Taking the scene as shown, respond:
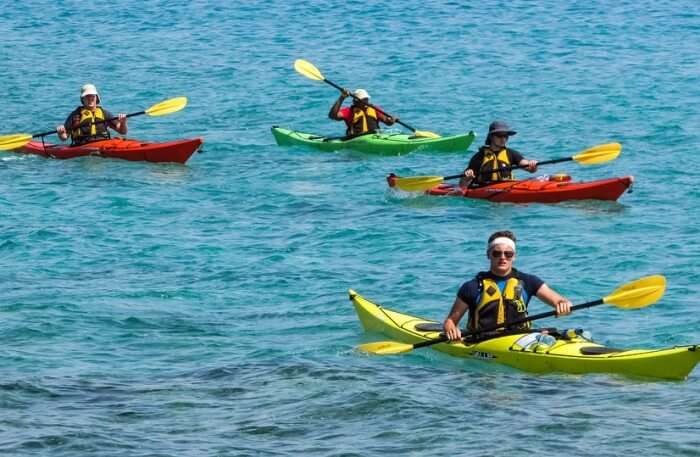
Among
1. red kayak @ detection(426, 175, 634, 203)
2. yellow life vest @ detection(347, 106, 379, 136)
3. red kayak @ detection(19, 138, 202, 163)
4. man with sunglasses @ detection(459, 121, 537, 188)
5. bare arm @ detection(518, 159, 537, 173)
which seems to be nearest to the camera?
bare arm @ detection(518, 159, 537, 173)

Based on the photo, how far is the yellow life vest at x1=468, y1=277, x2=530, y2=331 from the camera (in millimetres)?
11375

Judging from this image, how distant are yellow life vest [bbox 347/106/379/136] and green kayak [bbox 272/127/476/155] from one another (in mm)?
211

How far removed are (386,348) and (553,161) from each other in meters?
7.00

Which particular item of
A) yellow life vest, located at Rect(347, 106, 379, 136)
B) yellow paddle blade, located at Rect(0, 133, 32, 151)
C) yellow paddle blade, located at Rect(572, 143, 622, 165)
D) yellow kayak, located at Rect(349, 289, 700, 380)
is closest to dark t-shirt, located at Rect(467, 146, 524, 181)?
A: yellow paddle blade, located at Rect(572, 143, 622, 165)

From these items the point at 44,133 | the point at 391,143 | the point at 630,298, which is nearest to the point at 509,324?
the point at 630,298

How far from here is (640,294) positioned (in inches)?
449

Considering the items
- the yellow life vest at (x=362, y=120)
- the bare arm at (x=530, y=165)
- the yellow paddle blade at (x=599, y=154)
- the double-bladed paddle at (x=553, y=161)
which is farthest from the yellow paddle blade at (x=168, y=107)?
the yellow paddle blade at (x=599, y=154)

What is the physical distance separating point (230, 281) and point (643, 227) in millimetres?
5228

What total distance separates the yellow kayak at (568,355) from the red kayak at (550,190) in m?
6.18

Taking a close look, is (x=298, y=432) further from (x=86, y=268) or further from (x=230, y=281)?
(x=86, y=268)

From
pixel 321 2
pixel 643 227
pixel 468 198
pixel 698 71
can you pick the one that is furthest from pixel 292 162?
pixel 321 2

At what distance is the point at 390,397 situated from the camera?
426 inches

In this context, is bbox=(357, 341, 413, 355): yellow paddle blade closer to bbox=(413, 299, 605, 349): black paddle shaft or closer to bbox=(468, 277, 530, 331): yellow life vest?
bbox=(413, 299, 605, 349): black paddle shaft

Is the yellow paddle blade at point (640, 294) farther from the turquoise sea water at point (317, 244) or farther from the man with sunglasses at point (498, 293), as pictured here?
the turquoise sea water at point (317, 244)
